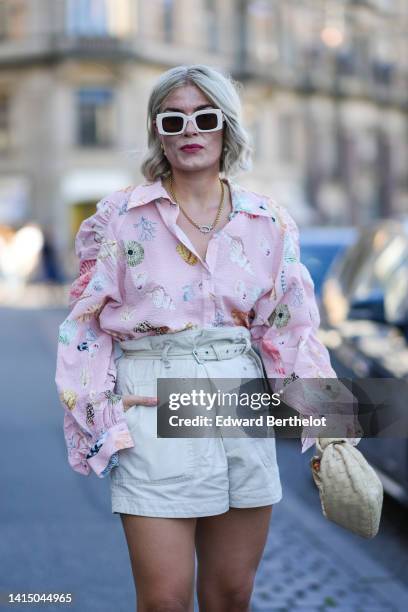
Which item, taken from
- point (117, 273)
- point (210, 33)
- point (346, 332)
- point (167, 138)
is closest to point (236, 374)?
point (117, 273)

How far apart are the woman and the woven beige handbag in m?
0.17

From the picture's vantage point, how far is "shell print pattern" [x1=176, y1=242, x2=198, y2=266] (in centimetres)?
316

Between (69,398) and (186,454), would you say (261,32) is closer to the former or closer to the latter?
(69,398)

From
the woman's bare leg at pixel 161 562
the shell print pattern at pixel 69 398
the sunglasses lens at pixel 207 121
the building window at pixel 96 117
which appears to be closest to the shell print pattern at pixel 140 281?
the shell print pattern at pixel 69 398

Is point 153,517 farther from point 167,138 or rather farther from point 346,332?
point 346,332

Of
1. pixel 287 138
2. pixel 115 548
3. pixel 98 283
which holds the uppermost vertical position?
pixel 98 283

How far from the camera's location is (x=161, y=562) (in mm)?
2967

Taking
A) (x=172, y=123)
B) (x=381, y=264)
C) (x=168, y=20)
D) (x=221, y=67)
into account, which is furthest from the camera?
(x=221, y=67)

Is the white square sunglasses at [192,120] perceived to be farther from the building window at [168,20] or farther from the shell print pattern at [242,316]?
the building window at [168,20]

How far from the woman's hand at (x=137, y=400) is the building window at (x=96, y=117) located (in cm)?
3321

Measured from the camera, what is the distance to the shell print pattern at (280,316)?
128 inches

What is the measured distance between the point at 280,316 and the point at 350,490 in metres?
0.58

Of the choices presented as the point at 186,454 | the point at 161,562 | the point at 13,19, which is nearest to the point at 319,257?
the point at 186,454

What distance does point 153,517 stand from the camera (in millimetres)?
3004
